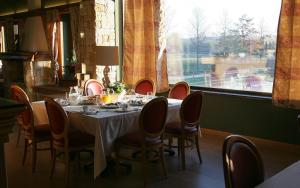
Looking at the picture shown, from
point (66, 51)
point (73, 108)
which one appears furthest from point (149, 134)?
point (66, 51)

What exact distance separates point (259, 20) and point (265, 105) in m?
1.22

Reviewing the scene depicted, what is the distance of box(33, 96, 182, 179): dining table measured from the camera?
3.52 m

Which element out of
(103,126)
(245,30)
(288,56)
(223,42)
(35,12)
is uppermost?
(35,12)

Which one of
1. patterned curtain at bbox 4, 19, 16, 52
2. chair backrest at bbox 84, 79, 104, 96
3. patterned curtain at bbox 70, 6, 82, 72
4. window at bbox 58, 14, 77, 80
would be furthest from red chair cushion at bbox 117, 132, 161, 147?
patterned curtain at bbox 4, 19, 16, 52

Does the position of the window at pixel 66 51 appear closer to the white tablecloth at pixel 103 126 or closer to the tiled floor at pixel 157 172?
the tiled floor at pixel 157 172

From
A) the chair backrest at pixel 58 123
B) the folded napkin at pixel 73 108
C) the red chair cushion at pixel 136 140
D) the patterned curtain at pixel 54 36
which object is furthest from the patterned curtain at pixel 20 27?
the red chair cushion at pixel 136 140

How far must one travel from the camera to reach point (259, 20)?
507cm

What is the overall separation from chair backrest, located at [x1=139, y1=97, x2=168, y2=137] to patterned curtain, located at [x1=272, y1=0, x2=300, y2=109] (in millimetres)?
1768

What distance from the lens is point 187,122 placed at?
4.10 meters

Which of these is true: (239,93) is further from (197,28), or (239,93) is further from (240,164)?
(240,164)

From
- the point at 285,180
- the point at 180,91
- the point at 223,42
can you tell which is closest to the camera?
the point at 285,180

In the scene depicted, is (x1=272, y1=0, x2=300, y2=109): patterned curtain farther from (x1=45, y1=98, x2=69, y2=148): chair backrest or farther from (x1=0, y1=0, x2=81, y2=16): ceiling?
(x1=0, y1=0, x2=81, y2=16): ceiling

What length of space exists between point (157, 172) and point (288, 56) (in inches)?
85.5

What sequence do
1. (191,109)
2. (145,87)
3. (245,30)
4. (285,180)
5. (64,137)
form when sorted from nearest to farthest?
(285,180)
(64,137)
(191,109)
(245,30)
(145,87)
